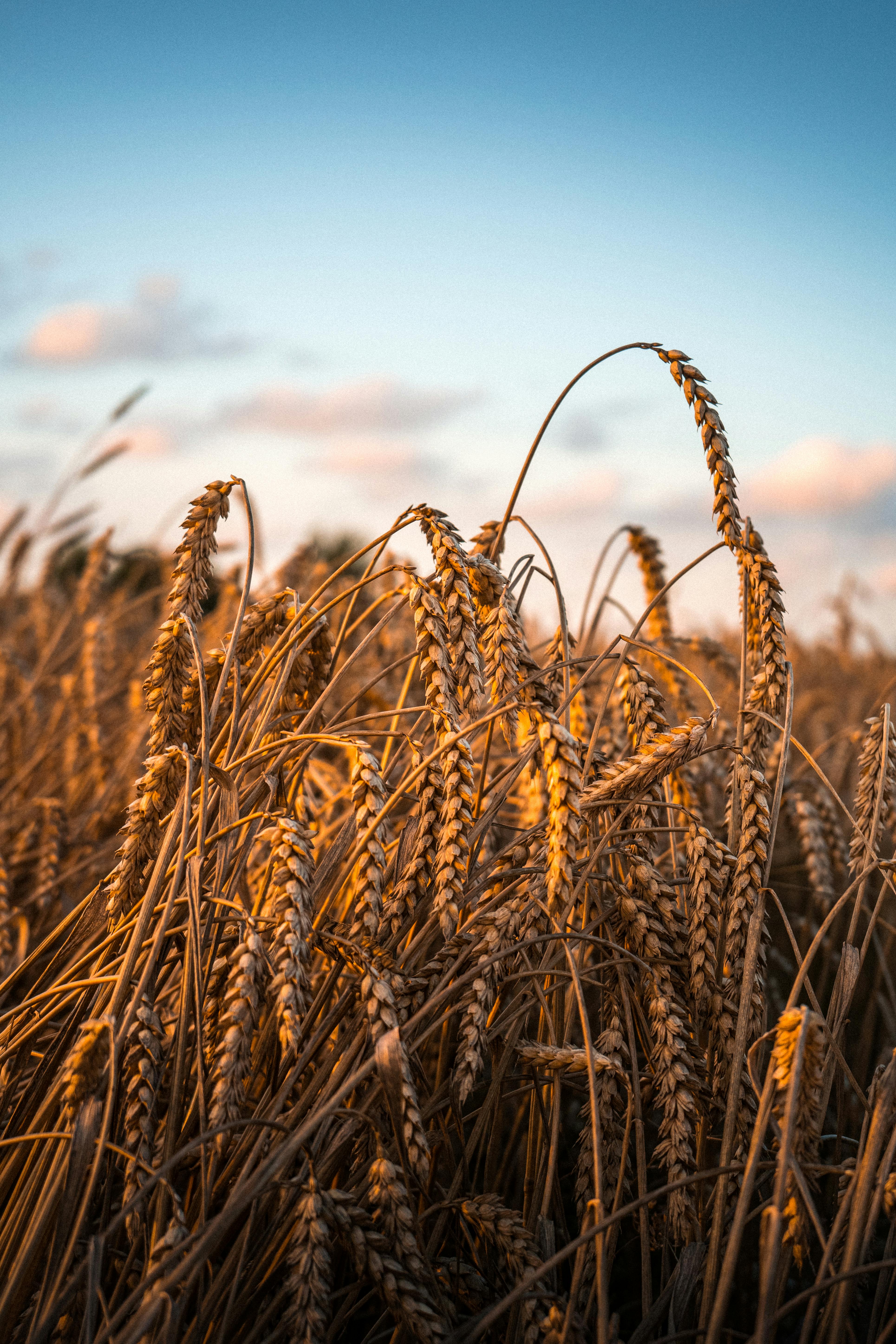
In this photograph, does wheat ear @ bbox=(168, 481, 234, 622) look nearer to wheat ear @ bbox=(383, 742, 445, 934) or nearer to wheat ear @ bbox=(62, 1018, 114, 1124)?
wheat ear @ bbox=(383, 742, 445, 934)

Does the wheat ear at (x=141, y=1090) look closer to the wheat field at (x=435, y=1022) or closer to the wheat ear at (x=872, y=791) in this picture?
the wheat field at (x=435, y=1022)

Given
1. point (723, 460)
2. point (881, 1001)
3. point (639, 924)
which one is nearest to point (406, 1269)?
point (639, 924)

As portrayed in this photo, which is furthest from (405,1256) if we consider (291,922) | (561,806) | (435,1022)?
(561,806)

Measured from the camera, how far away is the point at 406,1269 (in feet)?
3.08

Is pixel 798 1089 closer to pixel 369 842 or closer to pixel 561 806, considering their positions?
pixel 561 806

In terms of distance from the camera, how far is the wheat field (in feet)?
2.99

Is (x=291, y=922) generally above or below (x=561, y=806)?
below

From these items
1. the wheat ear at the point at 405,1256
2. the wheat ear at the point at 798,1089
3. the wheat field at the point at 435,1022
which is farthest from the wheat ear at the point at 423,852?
the wheat ear at the point at 798,1089

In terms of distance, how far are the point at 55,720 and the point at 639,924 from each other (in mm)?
2552

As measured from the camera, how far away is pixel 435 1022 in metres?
1.07

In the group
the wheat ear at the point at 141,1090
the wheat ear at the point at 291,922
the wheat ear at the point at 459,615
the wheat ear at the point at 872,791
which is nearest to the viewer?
the wheat ear at the point at 291,922

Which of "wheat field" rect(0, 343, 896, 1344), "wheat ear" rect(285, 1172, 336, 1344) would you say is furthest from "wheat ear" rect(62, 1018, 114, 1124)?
"wheat ear" rect(285, 1172, 336, 1344)

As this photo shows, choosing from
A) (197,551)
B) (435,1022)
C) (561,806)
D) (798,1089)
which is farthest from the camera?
(197,551)

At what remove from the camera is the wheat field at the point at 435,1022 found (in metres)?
0.91
